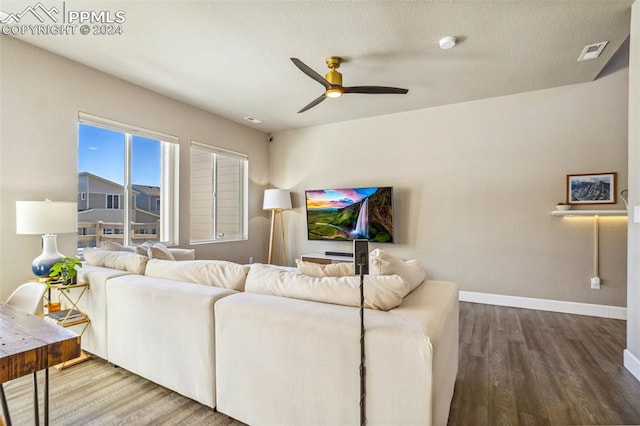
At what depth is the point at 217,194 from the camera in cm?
515

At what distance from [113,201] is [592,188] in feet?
18.9

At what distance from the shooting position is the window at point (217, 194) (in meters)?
4.73

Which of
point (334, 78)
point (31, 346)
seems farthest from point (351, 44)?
point (31, 346)

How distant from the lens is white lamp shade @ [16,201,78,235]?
2414 mm

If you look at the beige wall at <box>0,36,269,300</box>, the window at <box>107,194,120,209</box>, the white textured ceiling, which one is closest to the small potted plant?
the beige wall at <box>0,36,269,300</box>

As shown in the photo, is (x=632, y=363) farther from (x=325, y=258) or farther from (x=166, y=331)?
(x=325, y=258)

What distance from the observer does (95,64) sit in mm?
3205

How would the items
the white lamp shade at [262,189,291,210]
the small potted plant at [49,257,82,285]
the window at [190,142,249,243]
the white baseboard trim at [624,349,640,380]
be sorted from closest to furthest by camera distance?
the white baseboard trim at [624,349,640,380] < the small potted plant at [49,257,82,285] < the window at [190,142,249,243] < the white lamp shade at [262,189,291,210]

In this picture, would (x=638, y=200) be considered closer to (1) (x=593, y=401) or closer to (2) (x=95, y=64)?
(1) (x=593, y=401)

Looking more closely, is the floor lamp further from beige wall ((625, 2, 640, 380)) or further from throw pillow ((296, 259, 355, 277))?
beige wall ((625, 2, 640, 380))

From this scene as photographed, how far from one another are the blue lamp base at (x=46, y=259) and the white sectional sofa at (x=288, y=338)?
0.71 metres

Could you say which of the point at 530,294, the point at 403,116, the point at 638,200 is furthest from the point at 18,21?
the point at 530,294

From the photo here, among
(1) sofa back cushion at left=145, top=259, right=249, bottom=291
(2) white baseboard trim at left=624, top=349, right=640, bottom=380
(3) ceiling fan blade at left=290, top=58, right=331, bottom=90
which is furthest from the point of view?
(3) ceiling fan blade at left=290, top=58, right=331, bottom=90

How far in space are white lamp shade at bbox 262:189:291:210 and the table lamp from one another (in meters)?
2.99
